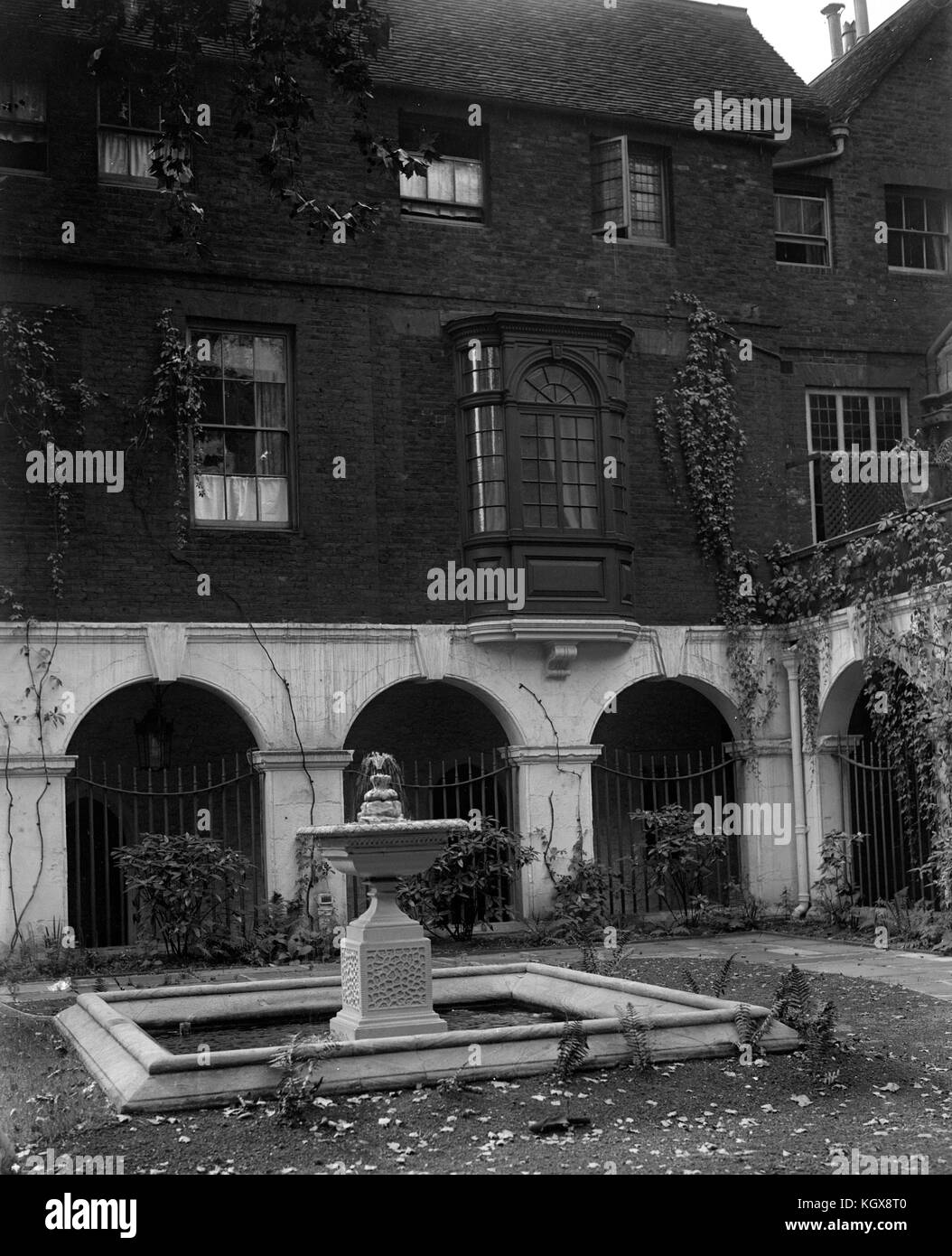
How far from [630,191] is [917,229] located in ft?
15.6

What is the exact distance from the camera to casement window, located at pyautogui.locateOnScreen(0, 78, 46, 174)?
671 inches

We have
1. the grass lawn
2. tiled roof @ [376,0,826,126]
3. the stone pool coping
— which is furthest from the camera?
tiled roof @ [376,0,826,126]

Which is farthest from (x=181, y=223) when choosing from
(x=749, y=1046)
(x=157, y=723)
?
Result: (x=749, y=1046)

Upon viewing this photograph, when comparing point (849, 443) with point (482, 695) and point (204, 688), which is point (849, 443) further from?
point (204, 688)

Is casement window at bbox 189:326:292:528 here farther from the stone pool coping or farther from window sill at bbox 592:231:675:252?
the stone pool coping

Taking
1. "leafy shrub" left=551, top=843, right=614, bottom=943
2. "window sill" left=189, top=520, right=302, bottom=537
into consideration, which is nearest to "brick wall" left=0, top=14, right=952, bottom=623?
"window sill" left=189, top=520, right=302, bottom=537

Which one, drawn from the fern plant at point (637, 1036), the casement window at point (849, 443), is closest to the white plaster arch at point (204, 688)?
the casement window at point (849, 443)

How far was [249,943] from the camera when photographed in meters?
15.7

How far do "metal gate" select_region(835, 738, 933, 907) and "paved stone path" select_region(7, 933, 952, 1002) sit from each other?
80.4 inches

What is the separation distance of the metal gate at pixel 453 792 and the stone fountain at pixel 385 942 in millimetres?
7054

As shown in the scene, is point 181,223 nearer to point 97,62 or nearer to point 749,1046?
point 97,62

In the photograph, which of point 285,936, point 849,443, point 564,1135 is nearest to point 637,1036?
point 564,1135

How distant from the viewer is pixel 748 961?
14.8 meters
